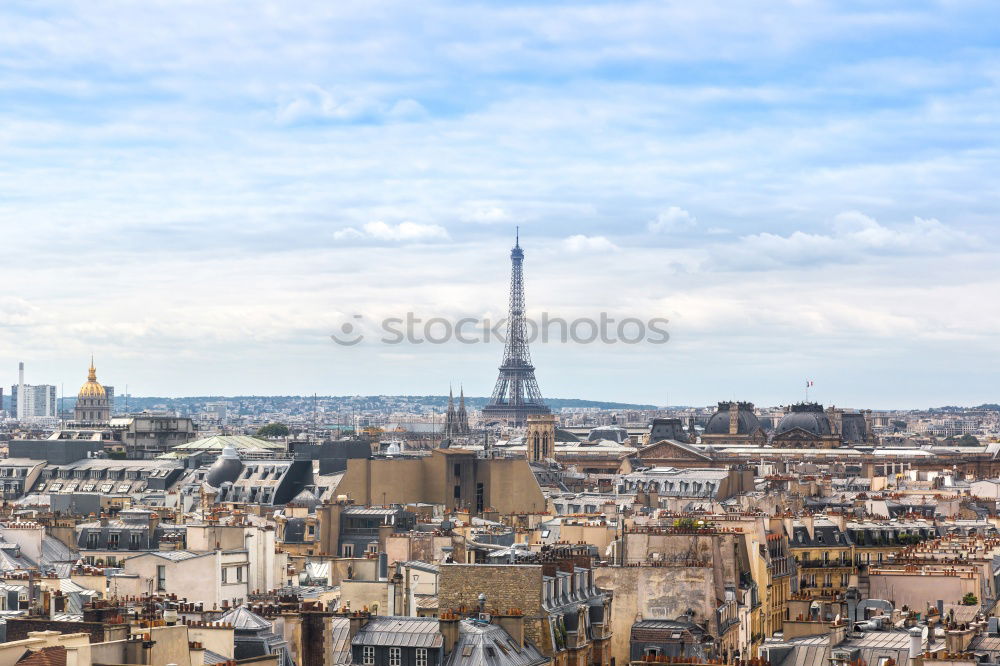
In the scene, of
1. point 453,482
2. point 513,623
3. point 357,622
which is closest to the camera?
point 357,622

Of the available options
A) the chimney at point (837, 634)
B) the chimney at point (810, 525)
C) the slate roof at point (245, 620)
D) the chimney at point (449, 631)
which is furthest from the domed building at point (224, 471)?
the chimney at point (449, 631)

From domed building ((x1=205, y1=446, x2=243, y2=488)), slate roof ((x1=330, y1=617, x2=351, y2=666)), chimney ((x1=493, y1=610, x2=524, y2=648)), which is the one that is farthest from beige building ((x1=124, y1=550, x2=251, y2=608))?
domed building ((x1=205, y1=446, x2=243, y2=488))

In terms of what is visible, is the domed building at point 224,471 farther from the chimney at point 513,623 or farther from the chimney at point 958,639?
the chimney at point 958,639

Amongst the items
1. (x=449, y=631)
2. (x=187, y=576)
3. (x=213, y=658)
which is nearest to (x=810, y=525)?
(x=187, y=576)

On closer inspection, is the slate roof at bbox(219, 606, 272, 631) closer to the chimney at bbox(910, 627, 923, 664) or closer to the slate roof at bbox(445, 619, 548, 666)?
the slate roof at bbox(445, 619, 548, 666)

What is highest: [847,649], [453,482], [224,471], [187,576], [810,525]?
[224,471]

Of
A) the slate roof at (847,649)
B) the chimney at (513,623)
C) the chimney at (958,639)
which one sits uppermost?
the chimney at (513,623)

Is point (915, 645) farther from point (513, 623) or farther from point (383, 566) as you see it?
point (383, 566)

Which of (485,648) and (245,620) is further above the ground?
(245,620)
